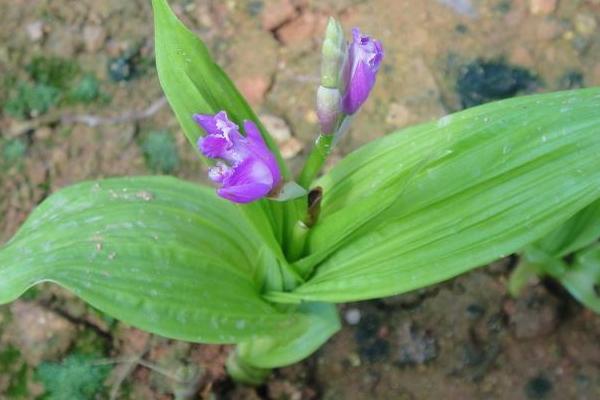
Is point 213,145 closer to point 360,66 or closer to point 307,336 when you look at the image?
point 360,66

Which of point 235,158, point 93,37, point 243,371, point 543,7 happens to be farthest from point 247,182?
point 543,7

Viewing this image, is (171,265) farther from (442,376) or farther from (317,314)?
(442,376)

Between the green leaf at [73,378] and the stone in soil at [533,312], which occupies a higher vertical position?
the green leaf at [73,378]

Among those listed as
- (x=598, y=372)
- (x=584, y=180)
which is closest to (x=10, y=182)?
(x=584, y=180)

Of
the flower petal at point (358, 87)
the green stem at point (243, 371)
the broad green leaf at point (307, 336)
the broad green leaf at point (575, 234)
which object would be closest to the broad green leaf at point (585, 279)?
the broad green leaf at point (575, 234)

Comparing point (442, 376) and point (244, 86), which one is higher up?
point (244, 86)

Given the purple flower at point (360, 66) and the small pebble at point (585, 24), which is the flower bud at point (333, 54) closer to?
the purple flower at point (360, 66)
